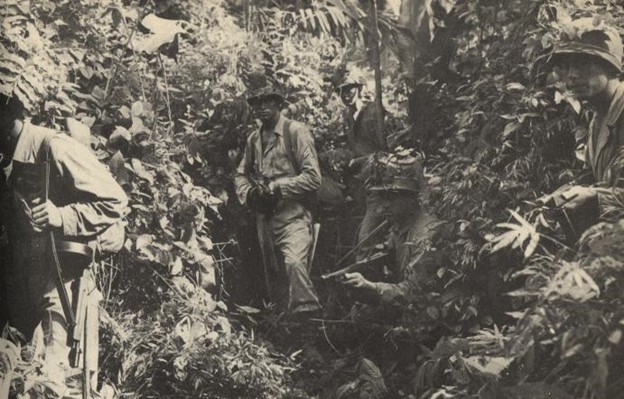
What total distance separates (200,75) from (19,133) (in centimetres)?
115

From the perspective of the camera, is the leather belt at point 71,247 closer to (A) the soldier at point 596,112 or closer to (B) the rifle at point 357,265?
(B) the rifle at point 357,265

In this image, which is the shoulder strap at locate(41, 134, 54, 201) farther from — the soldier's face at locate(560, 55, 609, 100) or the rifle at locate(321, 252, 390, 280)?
the soldier's face at locate(560, 55, 609, 100)

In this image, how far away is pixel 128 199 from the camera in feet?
14.2

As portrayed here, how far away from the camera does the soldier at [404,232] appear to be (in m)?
4.04

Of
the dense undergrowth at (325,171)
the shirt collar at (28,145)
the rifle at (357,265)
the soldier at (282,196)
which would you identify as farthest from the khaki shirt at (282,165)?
the shirt collar at (28,145)

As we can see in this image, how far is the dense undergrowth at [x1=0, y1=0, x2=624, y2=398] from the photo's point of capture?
12.3ft

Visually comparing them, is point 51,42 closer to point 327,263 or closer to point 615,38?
point 327,263

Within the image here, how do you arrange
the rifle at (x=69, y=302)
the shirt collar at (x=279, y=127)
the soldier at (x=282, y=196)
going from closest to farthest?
the rifle at (x=69, y=302)
the soldier at (x=282, y=196)
the shirt collar at (x=279, y=127)

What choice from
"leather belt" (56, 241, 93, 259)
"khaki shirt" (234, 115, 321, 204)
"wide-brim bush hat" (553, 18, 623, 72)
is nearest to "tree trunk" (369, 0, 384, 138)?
"khaki shirt" (234, 115, 321, 204)

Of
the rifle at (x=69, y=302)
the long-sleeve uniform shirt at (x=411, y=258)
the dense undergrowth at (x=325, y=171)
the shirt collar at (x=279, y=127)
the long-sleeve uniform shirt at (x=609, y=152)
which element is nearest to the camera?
the long-sleeve uniform shirt at (x=609, y=152)

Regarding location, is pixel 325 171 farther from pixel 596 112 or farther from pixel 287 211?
pixel 596 112

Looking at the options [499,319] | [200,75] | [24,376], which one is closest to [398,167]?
[499,319]

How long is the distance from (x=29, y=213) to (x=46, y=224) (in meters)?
0.09

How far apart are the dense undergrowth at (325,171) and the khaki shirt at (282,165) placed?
107mm
